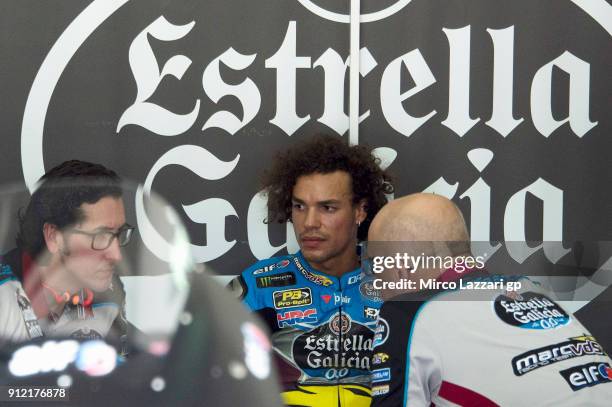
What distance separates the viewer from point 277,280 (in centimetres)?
236

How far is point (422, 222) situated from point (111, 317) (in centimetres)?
75

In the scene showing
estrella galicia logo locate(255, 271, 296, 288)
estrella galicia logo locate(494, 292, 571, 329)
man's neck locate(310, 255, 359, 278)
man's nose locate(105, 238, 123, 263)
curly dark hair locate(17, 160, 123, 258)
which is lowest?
estrella galicia logo locate(255, 271, 296, 288)

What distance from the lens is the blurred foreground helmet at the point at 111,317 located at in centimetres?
A: 127

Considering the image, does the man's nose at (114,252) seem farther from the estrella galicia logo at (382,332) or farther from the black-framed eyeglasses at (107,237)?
the estrella galicia logo at (382,332)

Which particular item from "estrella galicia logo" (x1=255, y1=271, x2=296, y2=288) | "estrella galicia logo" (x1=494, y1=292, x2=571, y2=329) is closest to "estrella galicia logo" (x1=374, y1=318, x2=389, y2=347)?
"estrella galicia logo" (x1=494, y1=292, x2=571, y2=329)

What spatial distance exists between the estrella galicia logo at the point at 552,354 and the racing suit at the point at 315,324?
78 centimetres

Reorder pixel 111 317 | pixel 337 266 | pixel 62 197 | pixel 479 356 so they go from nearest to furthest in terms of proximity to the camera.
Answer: pixel 479 356
pixel 111 317
pixel 62 197
pixel 337 266

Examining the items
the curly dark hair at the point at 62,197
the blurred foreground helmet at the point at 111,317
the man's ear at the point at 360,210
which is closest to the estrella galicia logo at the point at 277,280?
the man's ear at the point at 360,210

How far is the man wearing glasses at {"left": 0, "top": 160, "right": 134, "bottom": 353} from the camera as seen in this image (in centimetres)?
158

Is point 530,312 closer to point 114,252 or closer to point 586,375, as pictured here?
point 586,375

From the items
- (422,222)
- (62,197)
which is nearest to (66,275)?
(62,197)

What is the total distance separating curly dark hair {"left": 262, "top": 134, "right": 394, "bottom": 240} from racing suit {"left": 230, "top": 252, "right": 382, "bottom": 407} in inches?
7.9

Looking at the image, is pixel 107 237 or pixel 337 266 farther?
pixel 337 266

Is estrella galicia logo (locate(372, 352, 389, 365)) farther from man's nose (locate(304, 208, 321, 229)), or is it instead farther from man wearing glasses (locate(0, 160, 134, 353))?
man's nose (locate(304, 208, 321, 229))
